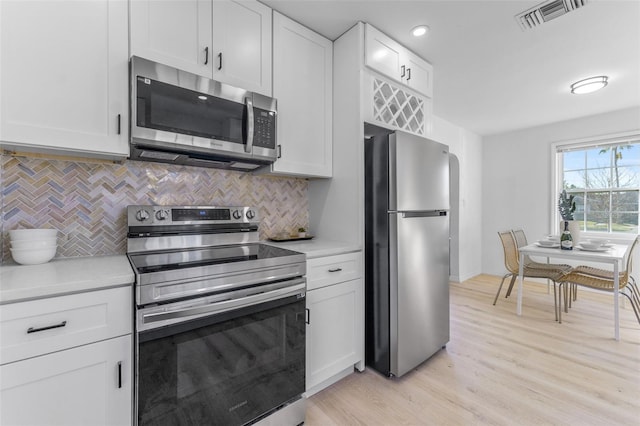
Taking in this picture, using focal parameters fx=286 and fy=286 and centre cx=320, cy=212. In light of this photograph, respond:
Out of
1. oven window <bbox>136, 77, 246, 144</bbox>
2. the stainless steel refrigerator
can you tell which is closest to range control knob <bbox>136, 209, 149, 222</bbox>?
oven window <bbox>136, 77, 246, 144</bbox>

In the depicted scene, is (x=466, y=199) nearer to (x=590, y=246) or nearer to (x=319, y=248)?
(x=590, y=246)

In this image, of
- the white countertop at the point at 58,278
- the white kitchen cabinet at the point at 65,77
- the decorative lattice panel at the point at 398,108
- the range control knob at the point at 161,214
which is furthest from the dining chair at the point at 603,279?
the white kitchen cabinet at the point at 65,77

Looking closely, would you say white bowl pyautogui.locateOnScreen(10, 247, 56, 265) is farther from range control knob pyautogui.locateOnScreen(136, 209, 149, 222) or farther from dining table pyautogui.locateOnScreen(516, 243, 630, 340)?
dining table pyautogui.locateOnScreen(516, 243, 630, 340)

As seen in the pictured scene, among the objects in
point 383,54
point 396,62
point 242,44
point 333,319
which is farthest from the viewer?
point 396,62

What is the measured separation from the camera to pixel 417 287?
2064mm

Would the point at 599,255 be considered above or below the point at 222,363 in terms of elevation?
above

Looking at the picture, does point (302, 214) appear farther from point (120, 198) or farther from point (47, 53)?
point (47, 53)

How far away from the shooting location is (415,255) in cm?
204

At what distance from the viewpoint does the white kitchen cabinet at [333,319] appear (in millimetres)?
1746

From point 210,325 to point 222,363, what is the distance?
0.64 feet

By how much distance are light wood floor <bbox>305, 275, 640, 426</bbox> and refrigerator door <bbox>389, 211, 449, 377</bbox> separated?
0.18 m

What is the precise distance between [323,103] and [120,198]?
4.92ft

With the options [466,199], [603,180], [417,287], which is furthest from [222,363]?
[603,180]

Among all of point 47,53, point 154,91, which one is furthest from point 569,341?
point 47,53
